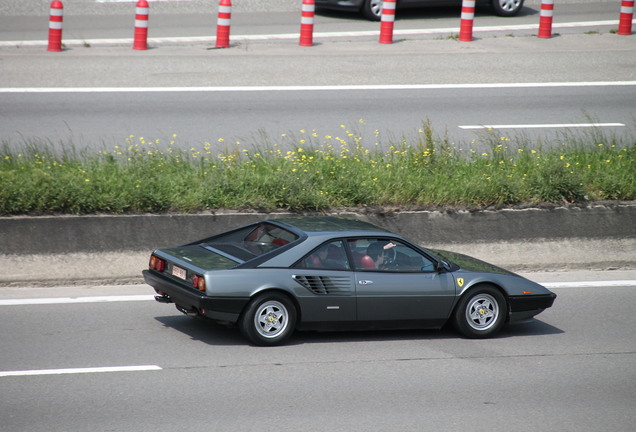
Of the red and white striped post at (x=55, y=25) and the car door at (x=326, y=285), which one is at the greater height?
the red and white striped post at (x=55, y=25)

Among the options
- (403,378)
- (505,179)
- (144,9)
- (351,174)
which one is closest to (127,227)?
(351,174)

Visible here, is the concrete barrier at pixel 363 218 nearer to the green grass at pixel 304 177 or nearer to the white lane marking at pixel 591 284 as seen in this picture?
the green grass at pixel 304 177

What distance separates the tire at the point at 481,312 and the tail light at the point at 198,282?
2633mm

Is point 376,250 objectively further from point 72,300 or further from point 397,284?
point 72,300

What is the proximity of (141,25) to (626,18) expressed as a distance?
42.9 feet

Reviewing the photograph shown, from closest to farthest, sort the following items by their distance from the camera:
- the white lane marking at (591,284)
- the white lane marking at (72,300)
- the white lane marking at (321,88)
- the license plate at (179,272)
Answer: the license plate at (179,272), the white lane marking at (72,300), the white lane marking at (591,284), the white lane marking at (321,88)

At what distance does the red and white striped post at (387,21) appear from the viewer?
20984mm

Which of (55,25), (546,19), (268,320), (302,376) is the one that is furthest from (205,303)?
(546,19)

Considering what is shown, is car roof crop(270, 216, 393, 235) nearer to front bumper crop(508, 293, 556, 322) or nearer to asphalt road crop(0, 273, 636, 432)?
asphalt road crop(0, 273, 636, 432)

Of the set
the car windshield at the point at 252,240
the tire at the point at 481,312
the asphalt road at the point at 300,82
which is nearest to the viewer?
the car windshield at the point at 252,240

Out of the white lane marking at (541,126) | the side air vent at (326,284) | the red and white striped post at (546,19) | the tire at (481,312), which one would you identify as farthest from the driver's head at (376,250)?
the red and white striped post at (546,19)

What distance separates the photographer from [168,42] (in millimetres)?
21234

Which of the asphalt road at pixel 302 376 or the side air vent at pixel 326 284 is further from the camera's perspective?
the side air vent at pixel 326 284

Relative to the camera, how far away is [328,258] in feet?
27.0
